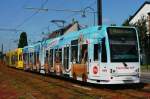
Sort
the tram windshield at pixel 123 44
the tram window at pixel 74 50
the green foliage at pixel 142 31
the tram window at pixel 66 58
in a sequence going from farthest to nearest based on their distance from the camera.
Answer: the green foliage at pixel 142 31 < the tram window at pixel 66 58 < the tram window at pixel 74 50 < the tram windshield at pixel 123 44

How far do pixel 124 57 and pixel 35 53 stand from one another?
23742 mm

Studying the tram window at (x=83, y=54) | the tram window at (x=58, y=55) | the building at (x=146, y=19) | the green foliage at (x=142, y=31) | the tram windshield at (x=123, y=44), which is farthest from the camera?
the building at (x=146, y=19)

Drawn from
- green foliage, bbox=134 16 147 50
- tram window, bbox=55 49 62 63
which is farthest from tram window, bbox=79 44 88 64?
green foliage, bbox=134 16 147 50

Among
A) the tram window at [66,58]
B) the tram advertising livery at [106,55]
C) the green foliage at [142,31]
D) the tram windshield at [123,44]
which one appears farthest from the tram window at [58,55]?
the green foliage at [142,31]

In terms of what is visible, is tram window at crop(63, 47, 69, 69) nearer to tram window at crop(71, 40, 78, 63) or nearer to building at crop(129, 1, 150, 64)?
tram window at crop(71, 40, 78, 63)

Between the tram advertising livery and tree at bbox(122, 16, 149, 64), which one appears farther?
tree at bbox(122, 16, 149, 64)

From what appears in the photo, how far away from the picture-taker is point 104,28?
73.6ft

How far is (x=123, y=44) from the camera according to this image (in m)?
22.3

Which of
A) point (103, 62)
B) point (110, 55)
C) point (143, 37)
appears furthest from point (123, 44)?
point (143, 37)

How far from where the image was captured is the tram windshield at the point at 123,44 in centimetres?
2214

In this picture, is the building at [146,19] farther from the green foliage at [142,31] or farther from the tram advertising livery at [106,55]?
the tram advertising livery at [106,55]

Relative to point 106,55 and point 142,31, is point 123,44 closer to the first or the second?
point 106,55

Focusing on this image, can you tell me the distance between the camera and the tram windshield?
22.1 metres

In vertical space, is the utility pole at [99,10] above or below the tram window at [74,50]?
above
